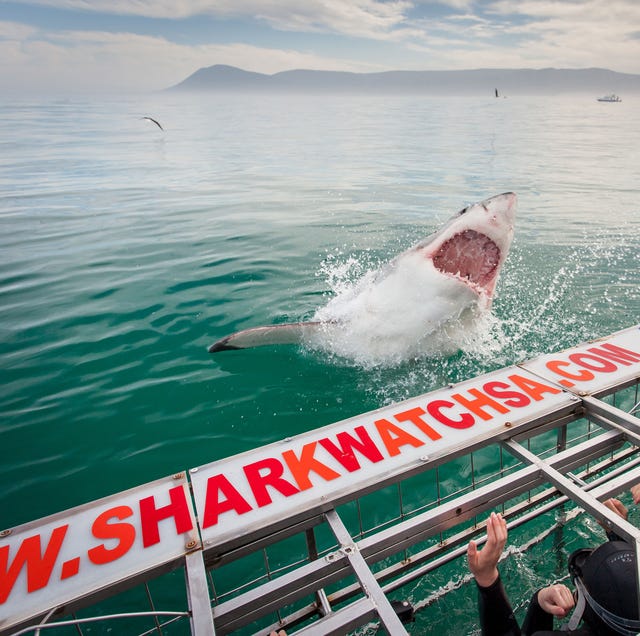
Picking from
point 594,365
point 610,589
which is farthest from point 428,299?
point 610,589

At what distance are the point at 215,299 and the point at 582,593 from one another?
5.91m

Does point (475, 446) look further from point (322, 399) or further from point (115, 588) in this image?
point (322, 399)

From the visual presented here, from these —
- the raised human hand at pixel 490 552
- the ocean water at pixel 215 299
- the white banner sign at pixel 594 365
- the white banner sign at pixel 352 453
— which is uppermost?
the white banner sign at pixel 594 365

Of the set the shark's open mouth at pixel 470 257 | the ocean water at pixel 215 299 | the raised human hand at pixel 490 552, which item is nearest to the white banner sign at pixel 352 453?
the raised human hand at pixel 490 552

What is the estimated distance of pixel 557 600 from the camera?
1840 millimetres

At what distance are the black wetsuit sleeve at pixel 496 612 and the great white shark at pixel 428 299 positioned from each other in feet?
8.88

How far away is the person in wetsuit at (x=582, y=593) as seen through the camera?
1646 mm

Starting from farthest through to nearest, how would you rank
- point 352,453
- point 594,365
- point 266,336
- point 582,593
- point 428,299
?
point 266,336 → point 428,299 → point 594,365 → point 352,453 → point 582,593

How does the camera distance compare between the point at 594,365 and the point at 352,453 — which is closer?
the point at 352,453

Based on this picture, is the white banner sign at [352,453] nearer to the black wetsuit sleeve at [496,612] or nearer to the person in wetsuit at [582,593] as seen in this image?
the person in wetsuit at [582,593]

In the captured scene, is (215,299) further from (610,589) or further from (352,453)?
(610,589)

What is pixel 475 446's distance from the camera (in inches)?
80.0

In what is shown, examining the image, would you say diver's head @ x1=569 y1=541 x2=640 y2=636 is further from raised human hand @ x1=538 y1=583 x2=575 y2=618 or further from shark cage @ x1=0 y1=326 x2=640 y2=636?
shark cage @ x1=0 y1=326 x2=640 y2=636

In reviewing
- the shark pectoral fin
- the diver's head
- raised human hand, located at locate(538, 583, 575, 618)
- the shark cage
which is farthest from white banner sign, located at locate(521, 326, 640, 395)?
the shark pectoral fin
